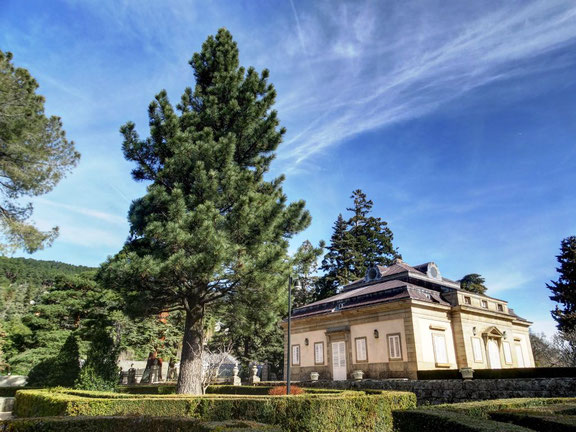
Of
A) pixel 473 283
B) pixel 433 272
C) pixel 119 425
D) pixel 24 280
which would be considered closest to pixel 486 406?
pixel 119 425

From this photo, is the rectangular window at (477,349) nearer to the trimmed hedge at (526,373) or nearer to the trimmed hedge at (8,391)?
the trimmed hedge at (526,373)

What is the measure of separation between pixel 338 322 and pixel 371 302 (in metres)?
2.88

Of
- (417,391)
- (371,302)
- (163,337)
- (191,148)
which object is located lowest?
(417,391)

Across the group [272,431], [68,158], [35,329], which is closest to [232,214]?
[272,431]

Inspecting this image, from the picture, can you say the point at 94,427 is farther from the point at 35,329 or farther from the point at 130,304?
the point at 35,329

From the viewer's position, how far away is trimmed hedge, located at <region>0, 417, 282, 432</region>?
5574 mm

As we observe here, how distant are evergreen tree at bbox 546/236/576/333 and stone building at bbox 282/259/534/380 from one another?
8927 millimetres

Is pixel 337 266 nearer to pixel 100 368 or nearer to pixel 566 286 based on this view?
pixel 566 286

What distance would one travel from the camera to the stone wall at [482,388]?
12484 mm

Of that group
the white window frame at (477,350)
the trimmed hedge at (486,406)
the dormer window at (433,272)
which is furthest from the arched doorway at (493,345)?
the trimmed hedge at (486,406)

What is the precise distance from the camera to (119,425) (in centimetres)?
660

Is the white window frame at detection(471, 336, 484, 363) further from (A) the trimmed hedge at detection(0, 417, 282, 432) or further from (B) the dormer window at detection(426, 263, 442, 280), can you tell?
(A) the trimmed hedge at detection(0, 417, 282, 432)

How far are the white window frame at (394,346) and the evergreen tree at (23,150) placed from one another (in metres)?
18.8

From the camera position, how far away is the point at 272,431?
4.94 meters
